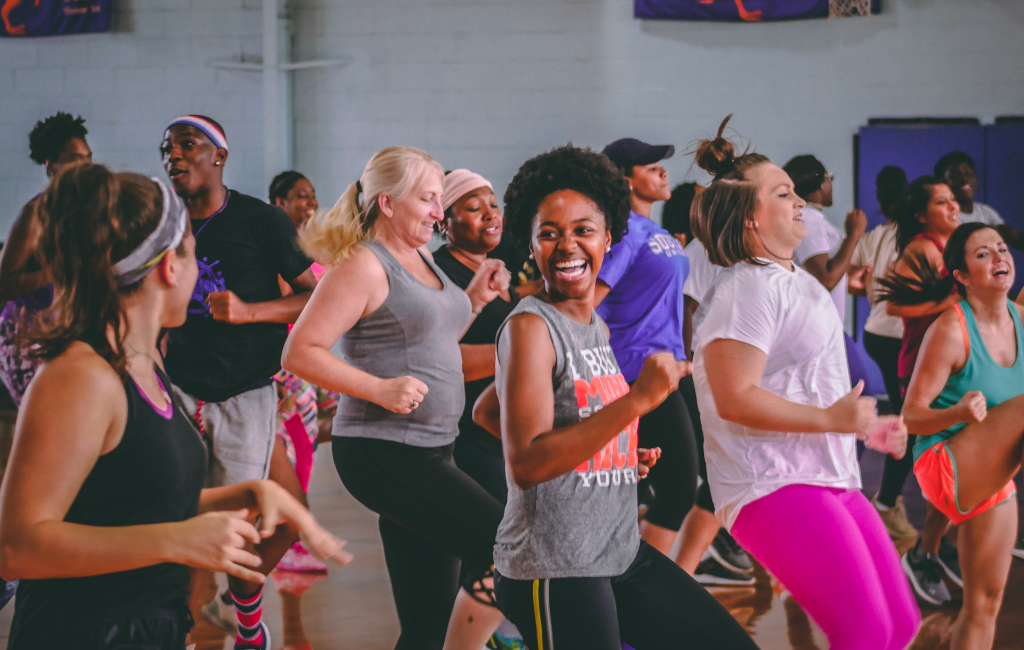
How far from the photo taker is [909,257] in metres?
3.66

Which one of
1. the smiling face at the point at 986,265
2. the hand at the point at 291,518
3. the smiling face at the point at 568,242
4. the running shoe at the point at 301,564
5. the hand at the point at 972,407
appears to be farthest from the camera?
the running shoe at the point at 301,564

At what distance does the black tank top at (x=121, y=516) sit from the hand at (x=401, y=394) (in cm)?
71

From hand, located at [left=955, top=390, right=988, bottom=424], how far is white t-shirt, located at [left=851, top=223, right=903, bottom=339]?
81.7 inches

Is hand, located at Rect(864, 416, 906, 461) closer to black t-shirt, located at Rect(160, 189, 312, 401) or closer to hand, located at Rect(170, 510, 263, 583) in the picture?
hand, located at Rect(170, 510, 263, 583)

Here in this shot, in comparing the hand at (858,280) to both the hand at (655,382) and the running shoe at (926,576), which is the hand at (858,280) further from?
the hand at (655,382)

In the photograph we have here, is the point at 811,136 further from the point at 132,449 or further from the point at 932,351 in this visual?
the point at 132,449

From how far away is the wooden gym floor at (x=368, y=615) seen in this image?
9.41ft

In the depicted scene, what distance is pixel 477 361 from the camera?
256 centimetres

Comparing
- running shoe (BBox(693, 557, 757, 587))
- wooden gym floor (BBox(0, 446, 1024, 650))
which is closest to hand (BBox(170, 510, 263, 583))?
wooden gym floor (BBox(0, 446, 1024, 650))

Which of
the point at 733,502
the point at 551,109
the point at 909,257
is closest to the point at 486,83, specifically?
the point at 551,109

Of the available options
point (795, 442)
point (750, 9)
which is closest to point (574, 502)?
point (795, 442)

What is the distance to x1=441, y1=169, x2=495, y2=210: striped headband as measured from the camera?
2859 mm

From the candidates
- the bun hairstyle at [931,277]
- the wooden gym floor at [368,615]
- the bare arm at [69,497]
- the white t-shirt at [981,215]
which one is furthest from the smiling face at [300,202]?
the white t-shirt at [981,215]

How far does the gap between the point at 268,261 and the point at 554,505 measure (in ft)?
5.17
